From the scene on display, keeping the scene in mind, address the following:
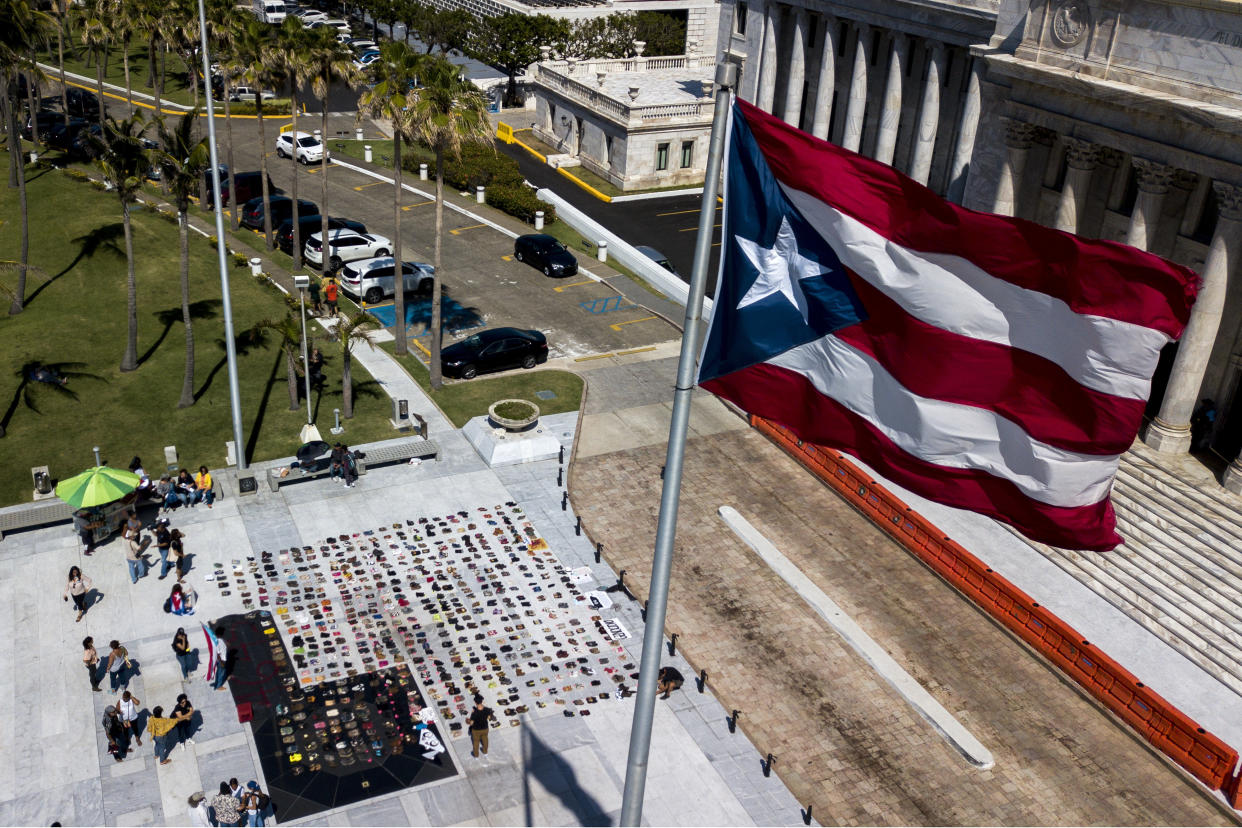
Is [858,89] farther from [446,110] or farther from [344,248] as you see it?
[344,248]

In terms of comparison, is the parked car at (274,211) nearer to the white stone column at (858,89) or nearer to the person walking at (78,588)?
the white stone column at (858,89)

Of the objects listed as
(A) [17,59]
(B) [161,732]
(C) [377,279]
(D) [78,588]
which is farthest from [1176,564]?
(A) [17,59]

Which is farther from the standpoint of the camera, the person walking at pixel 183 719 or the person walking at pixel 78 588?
the person walking at pixel 78 588

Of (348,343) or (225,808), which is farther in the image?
(348,343)

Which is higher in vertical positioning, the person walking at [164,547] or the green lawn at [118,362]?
the person walking at [164,547]

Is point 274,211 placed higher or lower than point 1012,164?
lower

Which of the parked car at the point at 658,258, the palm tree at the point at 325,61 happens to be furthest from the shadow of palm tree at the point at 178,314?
the parked car at the point at 658,258
